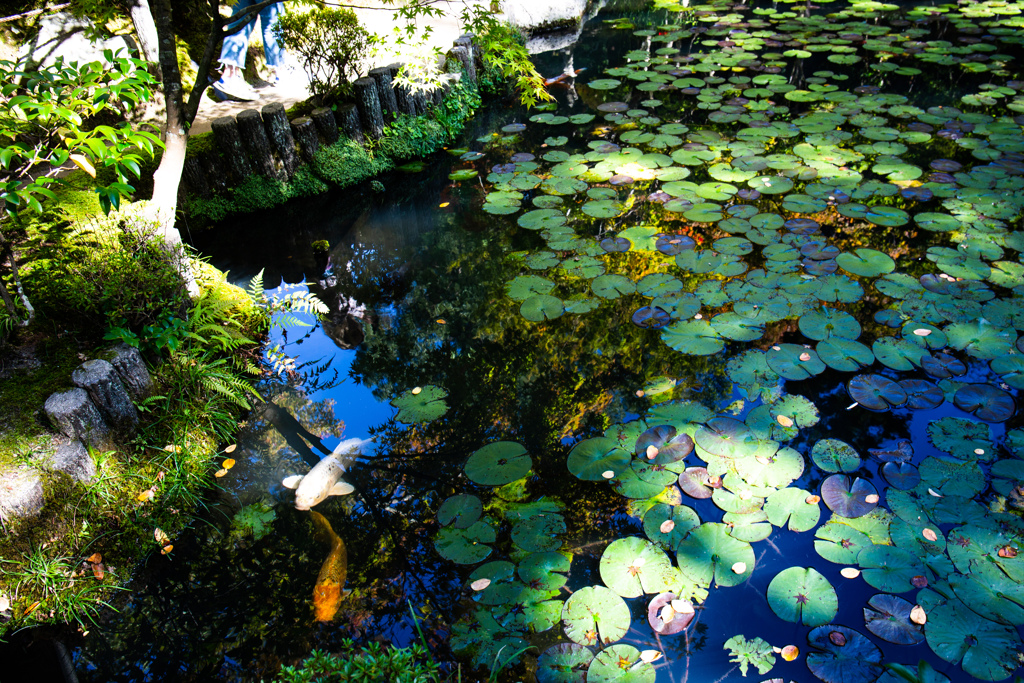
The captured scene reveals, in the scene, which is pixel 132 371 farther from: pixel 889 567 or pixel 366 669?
pixel 889 567

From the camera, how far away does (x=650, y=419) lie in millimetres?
2803

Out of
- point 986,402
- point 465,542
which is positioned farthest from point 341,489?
point 986,402

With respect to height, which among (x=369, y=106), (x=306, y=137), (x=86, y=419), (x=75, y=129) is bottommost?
(x=86, y=419)

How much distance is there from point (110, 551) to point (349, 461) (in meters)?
1.05

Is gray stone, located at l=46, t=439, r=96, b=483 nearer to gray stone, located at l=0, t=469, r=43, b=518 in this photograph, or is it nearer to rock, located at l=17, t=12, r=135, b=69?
gray stone, located at l=0, t=469, r=43, b=518

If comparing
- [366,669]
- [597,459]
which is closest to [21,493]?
[366,669]

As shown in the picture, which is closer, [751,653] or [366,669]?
[366,669]

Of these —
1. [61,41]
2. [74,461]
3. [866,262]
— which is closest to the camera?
[74,461]

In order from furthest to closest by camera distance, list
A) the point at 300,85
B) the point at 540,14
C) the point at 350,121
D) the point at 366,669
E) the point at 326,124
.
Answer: the point at 540,14, the point at 300,85, the point at 350,121, the point at 326,124, the point at 366,669

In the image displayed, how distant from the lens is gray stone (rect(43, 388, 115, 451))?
2.48m

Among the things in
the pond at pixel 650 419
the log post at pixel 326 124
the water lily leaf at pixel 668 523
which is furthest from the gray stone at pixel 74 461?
the log post at pixel 326 124

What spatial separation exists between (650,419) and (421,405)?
1178 millimetres

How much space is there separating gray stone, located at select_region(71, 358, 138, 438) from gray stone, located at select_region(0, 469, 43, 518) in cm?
38

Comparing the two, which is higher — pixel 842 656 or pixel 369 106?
pixel 369 106
